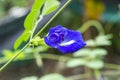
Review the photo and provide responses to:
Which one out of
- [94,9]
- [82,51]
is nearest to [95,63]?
[82,51]

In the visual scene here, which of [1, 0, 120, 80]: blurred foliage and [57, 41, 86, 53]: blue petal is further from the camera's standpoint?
[1, 0, 120, 80]: blurred foliage

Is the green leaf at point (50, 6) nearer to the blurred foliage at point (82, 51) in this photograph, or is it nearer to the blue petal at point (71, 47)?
the blue petal at point (71, 47)

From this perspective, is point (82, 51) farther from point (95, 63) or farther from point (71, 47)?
point (71, 47)

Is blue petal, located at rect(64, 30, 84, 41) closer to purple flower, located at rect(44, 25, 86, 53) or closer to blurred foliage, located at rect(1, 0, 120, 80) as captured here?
purple flower, located at rect(44, 25, 86, 53)

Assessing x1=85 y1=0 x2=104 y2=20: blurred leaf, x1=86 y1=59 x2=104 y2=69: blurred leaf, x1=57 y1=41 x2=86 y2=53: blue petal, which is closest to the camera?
x1=57 y1=41 x2=86 y2=53: blue petal

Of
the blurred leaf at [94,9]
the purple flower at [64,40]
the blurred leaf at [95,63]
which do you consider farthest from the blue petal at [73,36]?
the blurred leaf at [94,9]

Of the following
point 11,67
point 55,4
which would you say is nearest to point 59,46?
point 55,4

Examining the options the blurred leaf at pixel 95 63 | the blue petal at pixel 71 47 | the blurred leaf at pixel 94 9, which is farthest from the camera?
the blurred leaf at pixel 94 9

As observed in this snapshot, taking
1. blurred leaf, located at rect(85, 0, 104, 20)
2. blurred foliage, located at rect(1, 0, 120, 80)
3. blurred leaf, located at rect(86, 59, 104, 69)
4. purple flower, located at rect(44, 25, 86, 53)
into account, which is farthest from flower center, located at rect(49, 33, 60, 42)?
blurred leaf, located at rect(85, 0, 104, 20)
